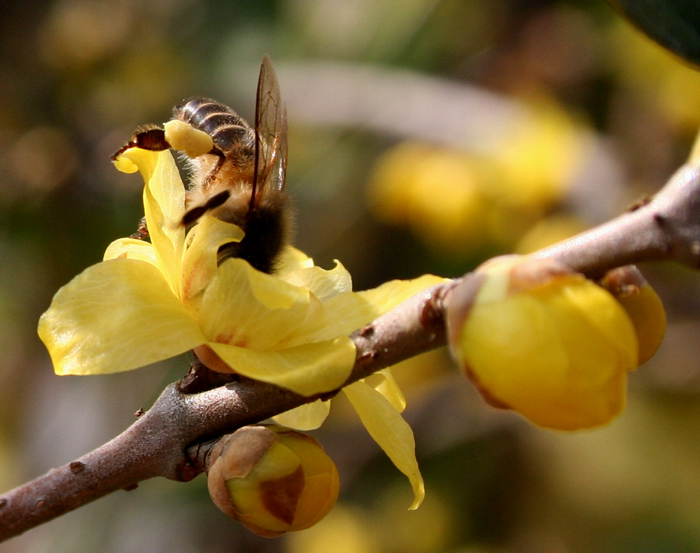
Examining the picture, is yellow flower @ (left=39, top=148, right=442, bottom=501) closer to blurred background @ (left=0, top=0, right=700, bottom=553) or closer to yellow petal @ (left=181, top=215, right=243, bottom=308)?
yellow petal @ (left=181, top=215, right=243, bottom=308)

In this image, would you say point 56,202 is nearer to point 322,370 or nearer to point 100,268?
point 100,268

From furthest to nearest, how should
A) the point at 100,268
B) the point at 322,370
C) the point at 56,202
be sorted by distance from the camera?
the point at 56,202
the point at 100,268
the point at 322,370

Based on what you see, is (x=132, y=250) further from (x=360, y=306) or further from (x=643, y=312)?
(x=643, y=312)

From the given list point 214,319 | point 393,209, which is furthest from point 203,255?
point 393,209

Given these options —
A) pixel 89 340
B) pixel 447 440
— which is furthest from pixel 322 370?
pixel 447 440

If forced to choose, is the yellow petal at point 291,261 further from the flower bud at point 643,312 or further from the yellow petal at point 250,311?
the flower bud at point 643,312

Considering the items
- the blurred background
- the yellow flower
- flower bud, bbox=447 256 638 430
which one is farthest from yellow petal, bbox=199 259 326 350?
the blurred background
